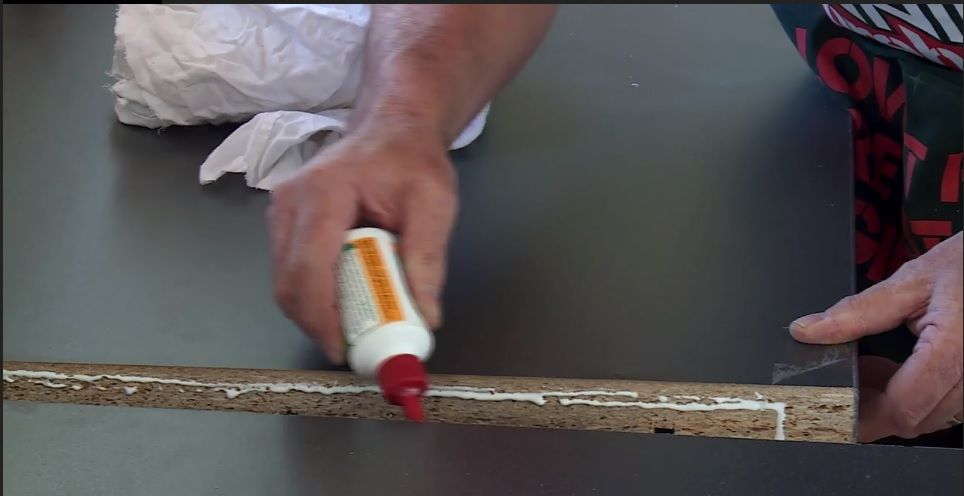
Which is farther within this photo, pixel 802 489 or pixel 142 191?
pixel 142 191

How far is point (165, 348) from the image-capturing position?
2.27ft

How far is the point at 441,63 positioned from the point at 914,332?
351 mm

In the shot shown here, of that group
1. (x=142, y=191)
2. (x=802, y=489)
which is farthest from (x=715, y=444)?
(x=142, y=191)

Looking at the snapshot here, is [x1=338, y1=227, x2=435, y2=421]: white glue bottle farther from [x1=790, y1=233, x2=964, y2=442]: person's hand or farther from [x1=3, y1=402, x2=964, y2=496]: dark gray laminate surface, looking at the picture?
[x1=790, y1=233, x2=964, y2=442]: person's hand

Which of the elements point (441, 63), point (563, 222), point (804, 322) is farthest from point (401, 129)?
point (804, 322)

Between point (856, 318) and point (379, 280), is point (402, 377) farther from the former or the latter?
→ point (856, 318)

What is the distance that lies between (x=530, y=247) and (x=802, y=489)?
0.88 ft

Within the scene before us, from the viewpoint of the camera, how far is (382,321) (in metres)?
0.52

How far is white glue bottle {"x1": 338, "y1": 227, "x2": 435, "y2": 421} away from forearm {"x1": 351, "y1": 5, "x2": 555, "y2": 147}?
11cm

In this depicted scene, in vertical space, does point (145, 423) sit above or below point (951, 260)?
below

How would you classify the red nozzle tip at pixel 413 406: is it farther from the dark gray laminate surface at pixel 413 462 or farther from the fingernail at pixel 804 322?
the fingernail at pixel 804 322

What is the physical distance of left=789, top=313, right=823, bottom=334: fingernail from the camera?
0.65 meters

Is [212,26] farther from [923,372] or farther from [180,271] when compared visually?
[923,372]

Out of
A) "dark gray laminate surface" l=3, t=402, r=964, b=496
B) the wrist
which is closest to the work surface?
"dark gray laminate surface" l=3, t=402, r=964, b=496
